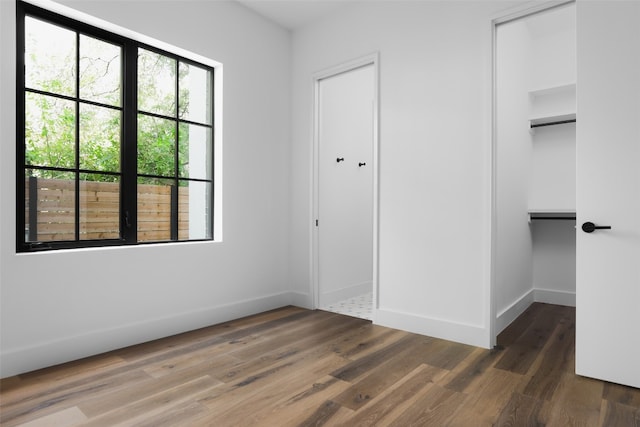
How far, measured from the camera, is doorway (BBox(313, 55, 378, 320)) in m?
3.76

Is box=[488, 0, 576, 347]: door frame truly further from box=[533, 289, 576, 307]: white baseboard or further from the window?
the window

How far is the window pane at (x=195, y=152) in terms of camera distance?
315 cm

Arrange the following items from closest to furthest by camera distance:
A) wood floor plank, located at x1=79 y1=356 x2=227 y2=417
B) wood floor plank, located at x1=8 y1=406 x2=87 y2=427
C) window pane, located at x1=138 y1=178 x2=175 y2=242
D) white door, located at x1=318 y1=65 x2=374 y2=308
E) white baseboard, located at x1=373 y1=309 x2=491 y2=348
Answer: wood floor plank, located at x1=8 y1=406 x2=87 y2=427 < wood floor plank, located at x1=79 y1=356 x2=227 y2=417 < white baseboard, located at x1=373 y1=309 x2=491 y2=348 < window pane, located at x1=138 y1=178 x2=175 y2=242 < white door, located at x1=318 y1=65 x2=374 y2=308

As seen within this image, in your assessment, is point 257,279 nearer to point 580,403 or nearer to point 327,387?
point 327,387

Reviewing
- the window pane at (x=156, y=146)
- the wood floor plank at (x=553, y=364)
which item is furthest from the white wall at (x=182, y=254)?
the wood floor plank at (x=553, y=364)

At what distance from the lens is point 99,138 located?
263 centimetres

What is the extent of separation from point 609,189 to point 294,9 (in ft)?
9.55

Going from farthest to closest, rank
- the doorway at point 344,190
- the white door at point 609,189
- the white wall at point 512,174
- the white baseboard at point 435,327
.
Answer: the doorway at point 344,190 < the white wall at point 512,174 < the white baseboard at point 435,327 < the white door at point 609,189

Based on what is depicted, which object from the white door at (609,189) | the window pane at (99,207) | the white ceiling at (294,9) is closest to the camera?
the white door at (609,189)

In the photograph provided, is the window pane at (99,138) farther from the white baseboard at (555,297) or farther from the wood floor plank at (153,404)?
the white baseboard at (555,297)

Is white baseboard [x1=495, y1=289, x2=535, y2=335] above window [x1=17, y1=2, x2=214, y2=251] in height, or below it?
below

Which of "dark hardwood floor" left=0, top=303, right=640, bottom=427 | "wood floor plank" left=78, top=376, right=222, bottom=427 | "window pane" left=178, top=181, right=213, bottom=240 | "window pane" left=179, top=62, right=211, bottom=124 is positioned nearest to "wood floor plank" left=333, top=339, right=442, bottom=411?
"dark hardwood floor" left=0, top=303, right=640, bottom=427

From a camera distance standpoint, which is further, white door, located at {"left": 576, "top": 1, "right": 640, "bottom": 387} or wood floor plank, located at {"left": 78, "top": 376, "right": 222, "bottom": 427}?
white door, located at {"left": 576, "top": 1, "right": 640, "bottom": 387}

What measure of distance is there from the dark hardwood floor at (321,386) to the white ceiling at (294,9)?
9.42 feet
